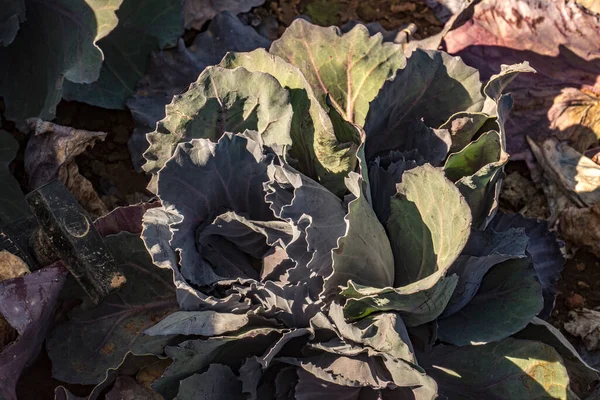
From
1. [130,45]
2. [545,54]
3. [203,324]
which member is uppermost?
[130,45]

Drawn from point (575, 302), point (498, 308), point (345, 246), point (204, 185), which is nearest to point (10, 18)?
point (204, 185)

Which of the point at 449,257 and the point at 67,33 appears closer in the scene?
the point at 449,257

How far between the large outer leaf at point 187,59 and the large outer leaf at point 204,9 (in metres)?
0.16

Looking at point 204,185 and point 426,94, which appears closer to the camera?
point 204,185

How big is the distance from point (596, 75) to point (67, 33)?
182cm

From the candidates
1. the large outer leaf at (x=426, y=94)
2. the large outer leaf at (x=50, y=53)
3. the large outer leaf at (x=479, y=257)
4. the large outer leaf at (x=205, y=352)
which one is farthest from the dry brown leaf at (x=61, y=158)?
the large outer leaf at (x=479, y=257)

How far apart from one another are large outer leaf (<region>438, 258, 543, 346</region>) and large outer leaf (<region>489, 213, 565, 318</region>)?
0.25 meters

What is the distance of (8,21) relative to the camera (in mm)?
2143

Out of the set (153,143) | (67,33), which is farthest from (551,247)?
(67,33)

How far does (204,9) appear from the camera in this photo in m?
2.63

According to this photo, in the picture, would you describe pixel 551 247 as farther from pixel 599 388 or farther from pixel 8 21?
pixel 8 21

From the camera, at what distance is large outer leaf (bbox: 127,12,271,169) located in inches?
94.3

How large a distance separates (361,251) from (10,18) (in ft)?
4.46

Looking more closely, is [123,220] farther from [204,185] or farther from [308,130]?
[308,130]
